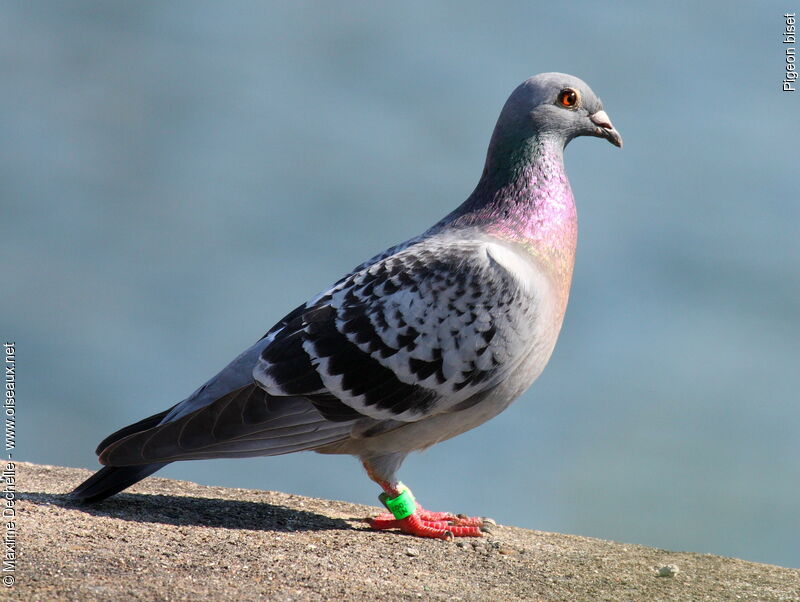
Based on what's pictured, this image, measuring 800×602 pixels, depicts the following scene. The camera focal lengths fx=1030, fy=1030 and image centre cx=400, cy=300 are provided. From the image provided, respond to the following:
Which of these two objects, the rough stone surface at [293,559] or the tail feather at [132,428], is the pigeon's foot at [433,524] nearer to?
the rough stone surface at [293,559]

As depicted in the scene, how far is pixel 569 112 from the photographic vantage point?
23.9ft

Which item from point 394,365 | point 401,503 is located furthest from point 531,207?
point 401,503

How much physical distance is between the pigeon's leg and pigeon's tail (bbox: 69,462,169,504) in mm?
1446

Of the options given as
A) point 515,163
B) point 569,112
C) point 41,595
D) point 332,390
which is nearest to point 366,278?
point 332,390

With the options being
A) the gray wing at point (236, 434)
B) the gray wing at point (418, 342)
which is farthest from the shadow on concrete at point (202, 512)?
the gray wing at point (418, 342)

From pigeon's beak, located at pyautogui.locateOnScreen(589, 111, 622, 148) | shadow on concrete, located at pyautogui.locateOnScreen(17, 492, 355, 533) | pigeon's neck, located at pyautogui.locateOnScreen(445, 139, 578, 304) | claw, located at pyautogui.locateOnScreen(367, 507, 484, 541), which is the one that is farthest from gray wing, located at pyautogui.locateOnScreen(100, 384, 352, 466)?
pigeon's beak, located at pyautogui.locateOnScreen(589, 111, 622, 148)

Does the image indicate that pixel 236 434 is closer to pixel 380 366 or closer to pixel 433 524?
pixel 380 366

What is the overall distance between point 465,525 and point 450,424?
958 mm

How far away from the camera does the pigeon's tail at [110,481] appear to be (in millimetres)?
6617

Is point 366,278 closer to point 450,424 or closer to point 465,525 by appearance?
point 450,424

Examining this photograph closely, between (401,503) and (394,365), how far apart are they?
100 centimetres

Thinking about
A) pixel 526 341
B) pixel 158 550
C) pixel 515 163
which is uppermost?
pixel 515 163

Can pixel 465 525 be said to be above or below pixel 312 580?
above

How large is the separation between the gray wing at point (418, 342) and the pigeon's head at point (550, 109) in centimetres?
97
